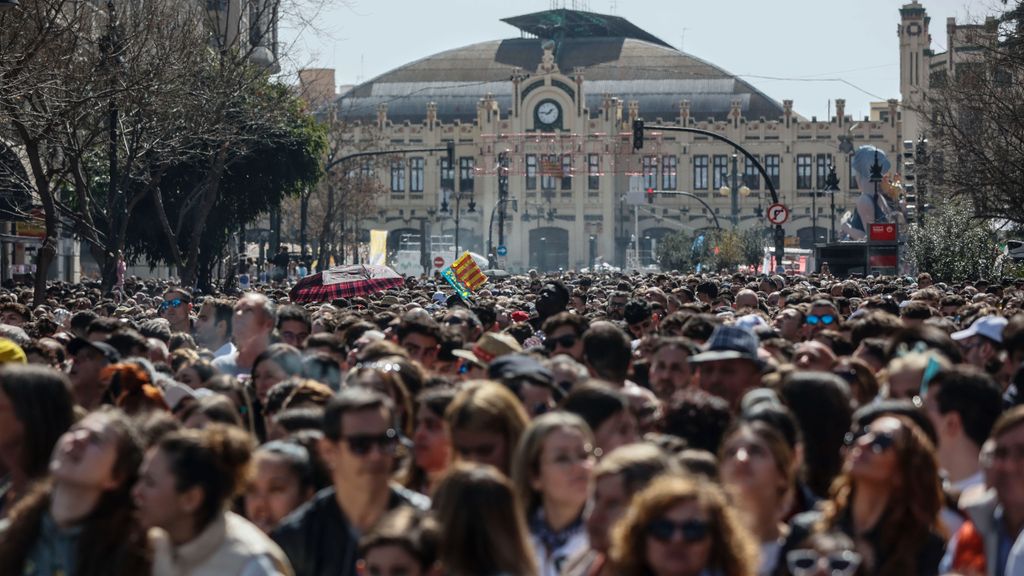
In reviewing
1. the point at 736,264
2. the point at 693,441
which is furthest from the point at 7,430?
the point at 736,264

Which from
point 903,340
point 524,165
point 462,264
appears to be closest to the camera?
point 903,340

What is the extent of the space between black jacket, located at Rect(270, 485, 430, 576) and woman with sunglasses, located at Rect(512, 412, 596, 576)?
0.39 m

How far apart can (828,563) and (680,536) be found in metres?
0.41

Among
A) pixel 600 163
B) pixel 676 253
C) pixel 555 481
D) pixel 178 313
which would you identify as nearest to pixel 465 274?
pixel 178 313

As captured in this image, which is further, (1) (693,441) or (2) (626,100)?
(2) (626,100)

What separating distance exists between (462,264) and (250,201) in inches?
1009

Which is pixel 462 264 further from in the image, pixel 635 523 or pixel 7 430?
pixel 635 523

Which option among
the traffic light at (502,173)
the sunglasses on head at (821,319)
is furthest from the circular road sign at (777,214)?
the traffic light at (502,173)

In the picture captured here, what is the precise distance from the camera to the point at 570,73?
430 feet

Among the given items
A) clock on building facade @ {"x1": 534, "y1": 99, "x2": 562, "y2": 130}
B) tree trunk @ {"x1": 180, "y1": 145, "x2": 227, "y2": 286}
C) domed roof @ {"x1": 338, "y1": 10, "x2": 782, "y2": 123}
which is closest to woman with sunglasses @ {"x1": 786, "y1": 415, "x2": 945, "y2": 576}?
tree trunk @ {"x1": 180, "y1": 145, "x2": 227, "y2": 286}

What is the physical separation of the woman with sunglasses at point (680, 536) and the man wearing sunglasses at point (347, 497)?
144cm

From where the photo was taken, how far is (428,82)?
13588 centimetres

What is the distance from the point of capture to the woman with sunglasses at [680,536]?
17.0ft

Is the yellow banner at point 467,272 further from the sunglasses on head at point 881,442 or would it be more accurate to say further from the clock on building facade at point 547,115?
the clock on building facade at point 547,115
